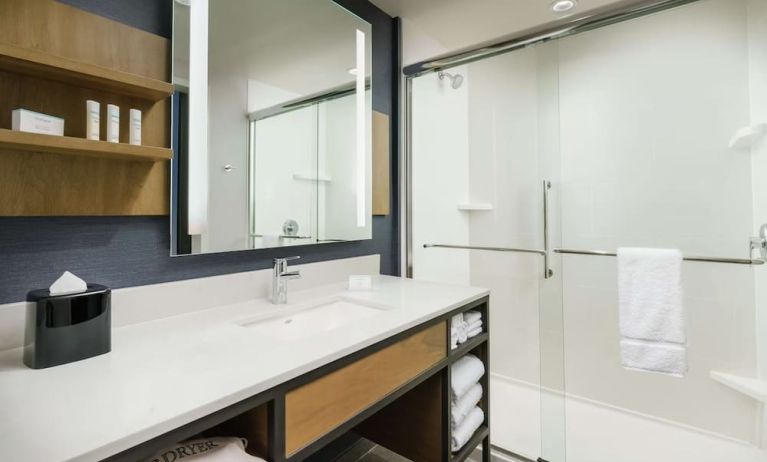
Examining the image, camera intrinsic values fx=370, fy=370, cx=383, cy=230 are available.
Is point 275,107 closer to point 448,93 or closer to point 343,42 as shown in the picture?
point 343,42

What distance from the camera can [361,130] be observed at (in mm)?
1793

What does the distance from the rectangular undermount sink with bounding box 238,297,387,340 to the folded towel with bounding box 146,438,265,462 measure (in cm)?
44

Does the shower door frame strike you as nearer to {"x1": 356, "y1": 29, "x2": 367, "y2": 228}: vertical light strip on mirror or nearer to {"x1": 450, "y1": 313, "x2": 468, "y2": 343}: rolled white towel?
{"x1": 356, "y1": 29, "x2": 367, "y2": 228}: vertical light strip on mirror

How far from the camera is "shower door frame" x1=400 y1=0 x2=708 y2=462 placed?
4.67 feet

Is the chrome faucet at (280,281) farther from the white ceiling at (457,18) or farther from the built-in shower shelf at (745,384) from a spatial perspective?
the built-in shower shelf at (745,384)

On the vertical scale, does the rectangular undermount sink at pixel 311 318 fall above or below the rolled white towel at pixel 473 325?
above

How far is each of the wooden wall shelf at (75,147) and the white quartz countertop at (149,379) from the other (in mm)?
461

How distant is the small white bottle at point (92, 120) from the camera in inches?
35.5

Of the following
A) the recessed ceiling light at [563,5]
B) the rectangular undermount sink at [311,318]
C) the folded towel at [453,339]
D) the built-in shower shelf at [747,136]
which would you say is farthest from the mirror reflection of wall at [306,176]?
the built-in shower shelf at [747,136]

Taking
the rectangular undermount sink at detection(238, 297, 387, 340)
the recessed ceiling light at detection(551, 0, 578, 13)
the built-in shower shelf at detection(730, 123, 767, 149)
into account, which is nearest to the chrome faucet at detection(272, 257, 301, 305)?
the rectangular undermount sink at detection(238, 297, 387, 340)

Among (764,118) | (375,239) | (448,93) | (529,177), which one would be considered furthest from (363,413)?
(764,118)

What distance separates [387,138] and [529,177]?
82 centimetres

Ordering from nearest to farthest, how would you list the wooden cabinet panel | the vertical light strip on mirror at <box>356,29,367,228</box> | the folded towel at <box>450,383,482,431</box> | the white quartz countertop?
the white quartz countertop < the wooden cabinet panel < the folded towel at <box>450,383,482,431</box> < the vertical light strip on mirror at <box>356,29,367,228</box>

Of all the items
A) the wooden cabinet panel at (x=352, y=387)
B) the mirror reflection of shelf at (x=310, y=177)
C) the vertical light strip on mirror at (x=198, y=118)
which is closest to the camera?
the wooden cabinet panel at (x=352, y=387)
